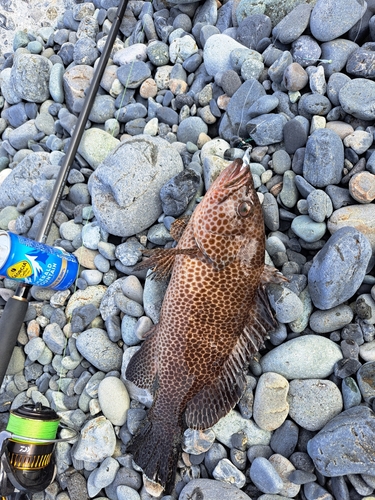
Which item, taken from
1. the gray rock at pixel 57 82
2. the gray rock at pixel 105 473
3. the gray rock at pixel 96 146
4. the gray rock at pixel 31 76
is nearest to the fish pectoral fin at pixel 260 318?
the gray rock at pixel 105 473

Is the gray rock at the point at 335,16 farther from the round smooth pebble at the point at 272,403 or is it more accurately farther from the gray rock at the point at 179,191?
the round smooth pebble at the point at 272,403

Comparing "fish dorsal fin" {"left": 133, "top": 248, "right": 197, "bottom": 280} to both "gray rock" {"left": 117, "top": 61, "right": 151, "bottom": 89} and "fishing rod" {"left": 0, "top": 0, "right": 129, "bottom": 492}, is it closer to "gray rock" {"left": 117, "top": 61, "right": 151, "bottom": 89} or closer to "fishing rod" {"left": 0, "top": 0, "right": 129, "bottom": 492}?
"fishing rod" {"left": 0, "top": 0, "right": 129, "bottom": 492}

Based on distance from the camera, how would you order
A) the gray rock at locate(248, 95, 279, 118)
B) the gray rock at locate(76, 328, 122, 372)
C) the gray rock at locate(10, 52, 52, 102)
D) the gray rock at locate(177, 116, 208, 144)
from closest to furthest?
the gray rock at locate(76, 328, 122, 372) < the gray rock at locate(248, 95, 279, 118) < the gray rock at locate(177, 116, 208, 144) < the gray rock at locate(10, 52, 52, 102)

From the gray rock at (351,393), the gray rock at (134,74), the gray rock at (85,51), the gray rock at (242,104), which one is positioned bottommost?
the gray rock at (351,393)

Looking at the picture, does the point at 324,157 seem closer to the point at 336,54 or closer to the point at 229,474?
the point at 336,54

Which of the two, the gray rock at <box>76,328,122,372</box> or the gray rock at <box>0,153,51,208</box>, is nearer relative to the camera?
the gray rock at <box>76,328,122,372</box>

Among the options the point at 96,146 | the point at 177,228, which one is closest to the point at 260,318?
the point at 177,228

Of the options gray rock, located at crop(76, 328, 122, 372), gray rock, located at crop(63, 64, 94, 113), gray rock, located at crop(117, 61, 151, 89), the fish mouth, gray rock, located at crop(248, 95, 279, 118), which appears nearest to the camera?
the fish mouth

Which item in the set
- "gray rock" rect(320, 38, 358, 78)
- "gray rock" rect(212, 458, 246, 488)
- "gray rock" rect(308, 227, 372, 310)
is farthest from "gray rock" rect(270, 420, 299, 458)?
"gray rock" rect(320, 38, 358, 78)
